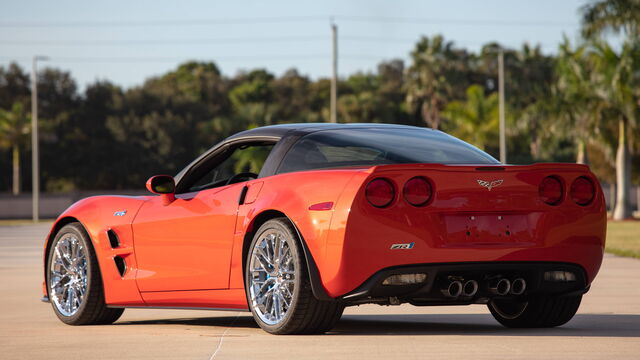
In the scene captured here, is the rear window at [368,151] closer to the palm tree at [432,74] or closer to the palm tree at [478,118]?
the palm tree at [478,118]

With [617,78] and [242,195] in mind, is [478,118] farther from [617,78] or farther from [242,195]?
[242,195]

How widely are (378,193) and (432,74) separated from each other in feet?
263

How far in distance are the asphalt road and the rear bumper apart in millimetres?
264

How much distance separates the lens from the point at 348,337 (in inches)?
307

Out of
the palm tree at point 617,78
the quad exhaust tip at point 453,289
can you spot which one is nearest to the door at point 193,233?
the quad exhaust tip at point 453,289

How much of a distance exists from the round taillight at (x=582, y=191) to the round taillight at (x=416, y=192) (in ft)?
3.67

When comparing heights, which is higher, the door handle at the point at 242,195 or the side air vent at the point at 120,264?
the door handle at the point at 242,195

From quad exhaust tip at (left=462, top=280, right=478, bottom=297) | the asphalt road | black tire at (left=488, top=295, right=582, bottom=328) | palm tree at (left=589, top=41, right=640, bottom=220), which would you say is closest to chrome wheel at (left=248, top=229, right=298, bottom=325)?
the asphalt road

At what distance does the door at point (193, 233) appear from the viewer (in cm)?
824

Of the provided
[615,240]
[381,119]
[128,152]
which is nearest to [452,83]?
[381,119]

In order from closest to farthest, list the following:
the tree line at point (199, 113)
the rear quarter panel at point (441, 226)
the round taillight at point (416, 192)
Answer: the rear quarter panel at point (441, 226) < the round taillight at point (416, 192) < the tree line at point (199, 113)

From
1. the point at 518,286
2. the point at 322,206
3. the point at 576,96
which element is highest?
the point at 576,96

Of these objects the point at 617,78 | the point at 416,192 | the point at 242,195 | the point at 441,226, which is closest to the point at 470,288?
the point at 441,226

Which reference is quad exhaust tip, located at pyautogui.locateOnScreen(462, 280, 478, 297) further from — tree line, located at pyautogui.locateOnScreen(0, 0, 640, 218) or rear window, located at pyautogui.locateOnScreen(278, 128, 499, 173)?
tree line, located at pyautogui.locateOnScreen(0, 0, 640, 218)
